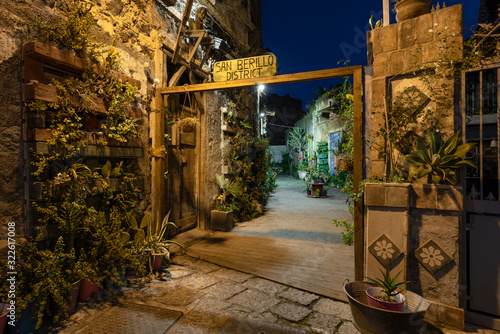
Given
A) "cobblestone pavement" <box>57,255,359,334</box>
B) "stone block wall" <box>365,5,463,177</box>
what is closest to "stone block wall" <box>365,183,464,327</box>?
"stone block wall" <box>365,5,463,177</box>

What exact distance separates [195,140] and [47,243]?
3675 mm

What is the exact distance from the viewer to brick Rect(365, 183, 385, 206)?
104 inches

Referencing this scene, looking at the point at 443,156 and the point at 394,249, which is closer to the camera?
the point at 443,156

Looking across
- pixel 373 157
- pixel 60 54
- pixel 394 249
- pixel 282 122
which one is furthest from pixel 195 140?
pixel 282 122

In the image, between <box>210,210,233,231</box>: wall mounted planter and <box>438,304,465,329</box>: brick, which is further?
<box>210,210,233,231</box>: wall mounted planter

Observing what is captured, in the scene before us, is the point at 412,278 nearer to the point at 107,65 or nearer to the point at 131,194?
the point at 131,194

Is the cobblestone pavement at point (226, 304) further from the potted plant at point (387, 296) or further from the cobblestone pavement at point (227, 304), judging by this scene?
the potted plant at point (387, 296)

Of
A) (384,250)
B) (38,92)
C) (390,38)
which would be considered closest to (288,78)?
(390,38)

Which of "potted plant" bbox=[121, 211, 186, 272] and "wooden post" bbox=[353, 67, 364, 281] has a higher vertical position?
"wooden post" bbox=[353, 67, 364, 281]

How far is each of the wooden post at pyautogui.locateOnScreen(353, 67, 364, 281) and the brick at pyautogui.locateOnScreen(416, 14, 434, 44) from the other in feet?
2.02

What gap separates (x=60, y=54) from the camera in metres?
2.74

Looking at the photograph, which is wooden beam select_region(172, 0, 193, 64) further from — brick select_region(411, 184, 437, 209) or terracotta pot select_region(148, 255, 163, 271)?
brick select_region(411, 184, 437, 209)

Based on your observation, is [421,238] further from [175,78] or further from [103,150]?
[175,78]

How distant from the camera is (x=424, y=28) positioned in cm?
263
